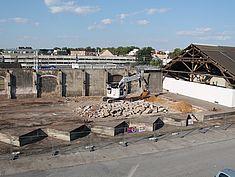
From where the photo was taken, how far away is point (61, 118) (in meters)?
25.2

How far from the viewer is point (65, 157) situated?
1566 centimetres

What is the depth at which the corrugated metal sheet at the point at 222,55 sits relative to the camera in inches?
1256

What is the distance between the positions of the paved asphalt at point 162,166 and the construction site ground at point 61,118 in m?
2.58

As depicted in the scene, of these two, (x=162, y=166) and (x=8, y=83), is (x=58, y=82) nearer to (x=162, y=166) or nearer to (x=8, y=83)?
(x=8, y=83)

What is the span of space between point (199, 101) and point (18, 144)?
22.6 metres

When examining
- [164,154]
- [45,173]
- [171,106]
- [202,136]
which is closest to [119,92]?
[171,106]

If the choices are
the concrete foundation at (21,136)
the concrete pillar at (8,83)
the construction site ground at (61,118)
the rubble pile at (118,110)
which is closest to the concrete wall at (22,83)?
the concrete pillar at (8,83)

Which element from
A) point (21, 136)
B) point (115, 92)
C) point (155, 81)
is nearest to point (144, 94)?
point (155, 81)

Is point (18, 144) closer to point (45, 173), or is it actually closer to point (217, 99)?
point (45, 173)

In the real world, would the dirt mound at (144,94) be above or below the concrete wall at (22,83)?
below

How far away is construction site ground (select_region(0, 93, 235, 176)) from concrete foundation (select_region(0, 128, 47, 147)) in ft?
0.93

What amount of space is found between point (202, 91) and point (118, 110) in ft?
42.5

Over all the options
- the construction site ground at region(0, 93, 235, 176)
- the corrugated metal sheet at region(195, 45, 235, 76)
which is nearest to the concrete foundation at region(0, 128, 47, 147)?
the construction site ground at region(0, 93, 235, 176)

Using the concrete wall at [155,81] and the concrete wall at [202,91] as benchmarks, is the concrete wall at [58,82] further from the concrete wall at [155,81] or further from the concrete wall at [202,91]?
the concrete wall at [202,91]
